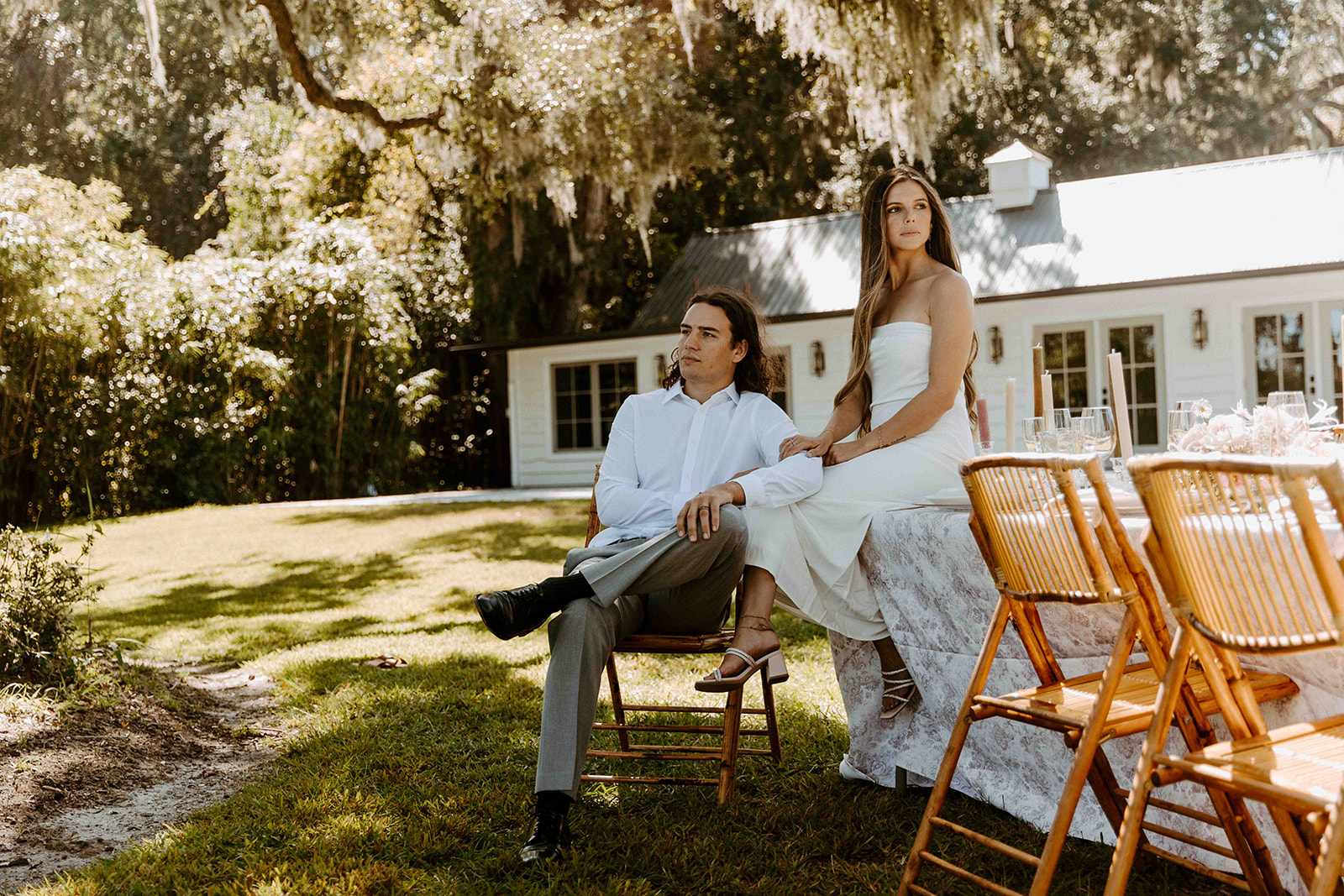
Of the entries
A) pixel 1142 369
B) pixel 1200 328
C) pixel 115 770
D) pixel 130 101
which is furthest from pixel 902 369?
pixel 130 101

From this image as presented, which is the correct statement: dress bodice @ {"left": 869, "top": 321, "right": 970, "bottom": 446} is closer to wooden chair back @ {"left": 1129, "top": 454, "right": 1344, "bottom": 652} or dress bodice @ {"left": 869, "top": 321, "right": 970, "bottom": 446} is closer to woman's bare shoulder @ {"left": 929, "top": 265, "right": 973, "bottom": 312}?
woman's bare shoulder @ {"left": 929, "top": 265, "right": 973, "bottom": 312}

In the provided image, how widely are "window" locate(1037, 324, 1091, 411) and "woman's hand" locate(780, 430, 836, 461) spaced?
1060cm

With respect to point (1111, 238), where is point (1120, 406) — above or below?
below

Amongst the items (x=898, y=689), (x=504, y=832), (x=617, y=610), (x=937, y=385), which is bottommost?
(x=504, y=832)

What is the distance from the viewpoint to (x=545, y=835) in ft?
9.05

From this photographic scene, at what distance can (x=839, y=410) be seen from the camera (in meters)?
3.52

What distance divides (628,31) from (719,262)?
11.0ft

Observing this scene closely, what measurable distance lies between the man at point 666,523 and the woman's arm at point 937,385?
187 millimetres

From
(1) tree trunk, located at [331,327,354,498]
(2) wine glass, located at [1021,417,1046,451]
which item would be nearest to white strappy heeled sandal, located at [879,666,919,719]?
(2) wine glass, located at [1021,417,1046,451]

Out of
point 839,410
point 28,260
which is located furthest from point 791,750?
point 28,260

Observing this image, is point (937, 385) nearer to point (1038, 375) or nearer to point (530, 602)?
point (1038, 375)

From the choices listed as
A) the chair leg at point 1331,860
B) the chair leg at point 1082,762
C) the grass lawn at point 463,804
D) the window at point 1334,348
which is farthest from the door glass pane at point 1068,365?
the chair leg at point 1331,860

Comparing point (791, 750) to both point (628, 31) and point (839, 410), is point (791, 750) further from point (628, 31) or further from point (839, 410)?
point (628, 31)

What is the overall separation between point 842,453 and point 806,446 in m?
0.12
